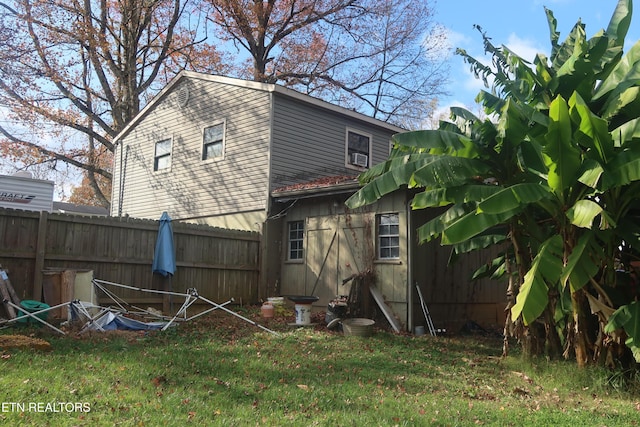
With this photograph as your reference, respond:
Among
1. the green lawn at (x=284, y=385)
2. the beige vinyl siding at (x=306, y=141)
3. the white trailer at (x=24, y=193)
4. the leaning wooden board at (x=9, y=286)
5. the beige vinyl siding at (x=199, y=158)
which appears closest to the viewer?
the green lawn at (x=284, y=385)

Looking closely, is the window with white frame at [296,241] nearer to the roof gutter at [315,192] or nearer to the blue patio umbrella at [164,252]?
the roof gutter at [315,192]

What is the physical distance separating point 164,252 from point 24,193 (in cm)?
665

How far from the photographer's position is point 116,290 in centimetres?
1092

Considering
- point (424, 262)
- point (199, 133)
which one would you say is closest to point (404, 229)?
point (424, 262)

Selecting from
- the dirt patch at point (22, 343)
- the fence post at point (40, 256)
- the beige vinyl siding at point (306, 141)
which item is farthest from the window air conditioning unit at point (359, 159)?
the dirt patch at point (22, 343)

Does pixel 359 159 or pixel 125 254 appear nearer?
pixel 125 254

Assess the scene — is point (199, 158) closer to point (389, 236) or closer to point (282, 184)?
point (282, 184)

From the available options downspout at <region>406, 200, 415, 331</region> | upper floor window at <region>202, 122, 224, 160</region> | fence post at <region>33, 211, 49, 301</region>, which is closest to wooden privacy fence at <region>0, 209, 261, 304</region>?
fence post at <region>33, 211, 49, 301</region>

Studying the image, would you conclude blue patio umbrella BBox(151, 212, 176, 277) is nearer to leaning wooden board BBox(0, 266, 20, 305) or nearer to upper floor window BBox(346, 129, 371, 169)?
leaning wooden board BBox(0, 266, 20, 305)

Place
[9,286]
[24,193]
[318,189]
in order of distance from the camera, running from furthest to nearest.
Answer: [24,193] < [318,189] < [9,286]

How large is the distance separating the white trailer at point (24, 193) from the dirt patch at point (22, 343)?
9.08 metres

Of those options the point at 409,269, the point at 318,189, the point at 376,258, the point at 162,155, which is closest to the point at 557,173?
the point at 409,269

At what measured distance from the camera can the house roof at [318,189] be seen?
38.4ft

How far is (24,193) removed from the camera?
1520cm
